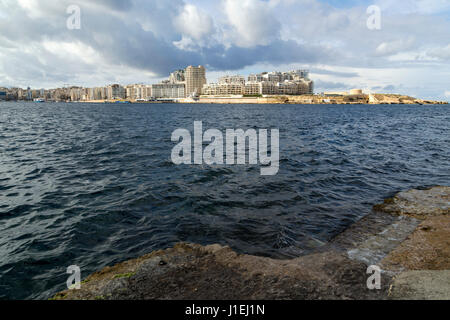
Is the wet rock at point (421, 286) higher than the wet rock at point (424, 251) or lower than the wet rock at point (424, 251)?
higher

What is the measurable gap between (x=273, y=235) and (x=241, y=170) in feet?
28.5

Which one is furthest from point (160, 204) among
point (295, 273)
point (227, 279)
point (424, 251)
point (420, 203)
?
point (420, 203)

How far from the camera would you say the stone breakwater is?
5273 mm

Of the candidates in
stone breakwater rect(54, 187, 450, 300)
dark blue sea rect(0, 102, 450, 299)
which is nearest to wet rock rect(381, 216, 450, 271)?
stone breakwater rect(54, 187, 450, 300)

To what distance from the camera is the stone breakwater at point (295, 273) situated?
17.3 ft

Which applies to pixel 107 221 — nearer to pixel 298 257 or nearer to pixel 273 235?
pixel 273 235

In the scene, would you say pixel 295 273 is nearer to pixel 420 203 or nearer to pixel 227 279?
pixel 227 279

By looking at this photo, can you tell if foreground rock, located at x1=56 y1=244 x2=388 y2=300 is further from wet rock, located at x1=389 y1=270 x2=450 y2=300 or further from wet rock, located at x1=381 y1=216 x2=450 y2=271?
wet rock, located at x1=381 y1=216 x2=450 y2=271

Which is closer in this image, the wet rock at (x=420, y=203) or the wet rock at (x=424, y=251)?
the wet rock at (x=424, y=251)

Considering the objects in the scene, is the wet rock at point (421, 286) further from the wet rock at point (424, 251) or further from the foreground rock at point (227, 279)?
the wet rock at point (424, 251)

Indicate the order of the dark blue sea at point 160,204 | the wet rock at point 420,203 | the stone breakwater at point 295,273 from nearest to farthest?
1. the stone breakwater at point 295,273
2. the dark blue sea at point 160,204
3. the wet rock at point 420,203

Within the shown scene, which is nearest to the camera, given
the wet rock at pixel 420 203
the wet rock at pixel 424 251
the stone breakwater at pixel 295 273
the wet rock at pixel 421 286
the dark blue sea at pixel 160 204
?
the wet rock at pixel 421 286

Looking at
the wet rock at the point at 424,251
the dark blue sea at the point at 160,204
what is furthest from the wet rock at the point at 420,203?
the wet rock at the point at 424,251
